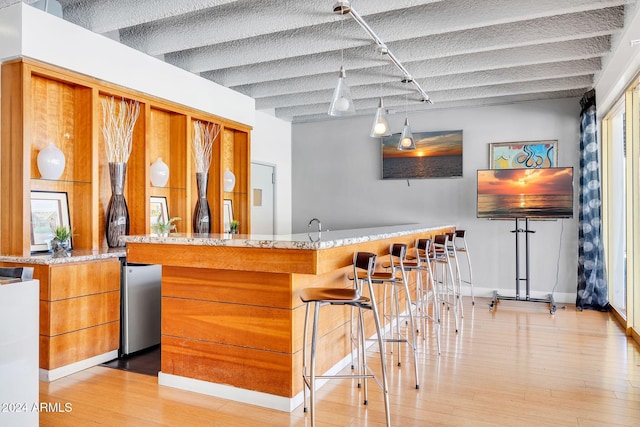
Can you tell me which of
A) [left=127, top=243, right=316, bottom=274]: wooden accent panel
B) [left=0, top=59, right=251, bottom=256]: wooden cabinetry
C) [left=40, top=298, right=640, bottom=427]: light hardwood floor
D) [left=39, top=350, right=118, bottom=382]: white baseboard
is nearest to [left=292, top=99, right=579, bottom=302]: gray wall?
[left=40, top=298, right=640, bottom=427]: light hardwood floor

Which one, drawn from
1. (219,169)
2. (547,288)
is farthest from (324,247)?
(547,288)

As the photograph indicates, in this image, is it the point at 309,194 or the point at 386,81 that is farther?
the point at 309,194

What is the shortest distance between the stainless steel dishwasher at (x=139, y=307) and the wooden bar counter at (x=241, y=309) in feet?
2.29

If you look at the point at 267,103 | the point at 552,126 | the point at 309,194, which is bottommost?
the point at 309,194

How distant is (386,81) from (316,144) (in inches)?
96.5

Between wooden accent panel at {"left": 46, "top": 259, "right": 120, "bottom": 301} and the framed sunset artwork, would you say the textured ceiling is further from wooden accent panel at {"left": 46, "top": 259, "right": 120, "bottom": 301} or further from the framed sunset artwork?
wooden accent panel at {"left": 46, "top": 259, "right": 120, "bottom": 301}

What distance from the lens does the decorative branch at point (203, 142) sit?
525cm

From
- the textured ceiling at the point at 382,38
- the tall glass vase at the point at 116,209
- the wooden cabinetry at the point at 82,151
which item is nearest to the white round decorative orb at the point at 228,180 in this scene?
Result: the wooden cabinetry at the point at 82,151

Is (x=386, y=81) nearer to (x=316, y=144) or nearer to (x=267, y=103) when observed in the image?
(x=267, y=103)

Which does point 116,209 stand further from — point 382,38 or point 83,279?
point 382,38

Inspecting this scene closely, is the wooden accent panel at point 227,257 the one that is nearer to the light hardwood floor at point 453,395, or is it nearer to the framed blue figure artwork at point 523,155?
the light hardwood floor at point 453,395

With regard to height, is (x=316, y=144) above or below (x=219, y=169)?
above

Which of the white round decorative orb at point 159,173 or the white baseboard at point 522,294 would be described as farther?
the white baseboard at point 522,294

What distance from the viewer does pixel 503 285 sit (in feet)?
21.0
